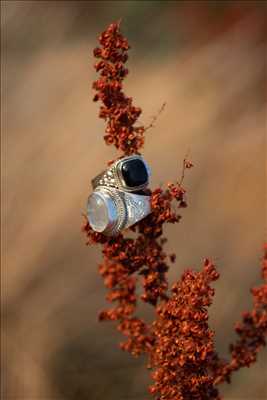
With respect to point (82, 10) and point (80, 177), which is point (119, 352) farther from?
point (82, 10)

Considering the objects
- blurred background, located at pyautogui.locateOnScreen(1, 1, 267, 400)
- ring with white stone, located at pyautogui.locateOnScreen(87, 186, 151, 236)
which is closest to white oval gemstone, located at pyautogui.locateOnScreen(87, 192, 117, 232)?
ring with white stone, located at pyautogui.locateOnScreen(87, 186, 151, 236)

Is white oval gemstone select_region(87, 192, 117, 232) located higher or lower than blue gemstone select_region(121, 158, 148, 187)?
lower

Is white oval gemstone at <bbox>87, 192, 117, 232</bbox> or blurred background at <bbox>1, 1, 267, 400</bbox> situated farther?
blurred background at <bbox>1, 1, 267, 400</bbox>

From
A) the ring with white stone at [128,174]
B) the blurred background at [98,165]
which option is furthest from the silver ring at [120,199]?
the blurred background at [98,165]

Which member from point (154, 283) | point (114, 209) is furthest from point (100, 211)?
point (154, 283)

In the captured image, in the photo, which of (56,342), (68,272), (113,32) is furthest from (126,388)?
(113,32)

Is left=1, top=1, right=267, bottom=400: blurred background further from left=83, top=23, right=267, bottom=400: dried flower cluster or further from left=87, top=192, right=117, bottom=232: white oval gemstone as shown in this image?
left=87, top=192, right=117, bottom=232: white oval gemstone

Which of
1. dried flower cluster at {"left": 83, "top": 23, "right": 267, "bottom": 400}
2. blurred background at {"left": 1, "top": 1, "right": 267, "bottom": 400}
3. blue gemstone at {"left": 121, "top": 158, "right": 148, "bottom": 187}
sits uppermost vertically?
blurred background at {"left": 1, "top": 1, "right": 267, "bottom": 400}

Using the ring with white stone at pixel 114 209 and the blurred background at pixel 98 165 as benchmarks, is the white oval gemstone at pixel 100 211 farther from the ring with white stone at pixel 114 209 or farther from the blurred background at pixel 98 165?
the blurred background at pixel 98 165
